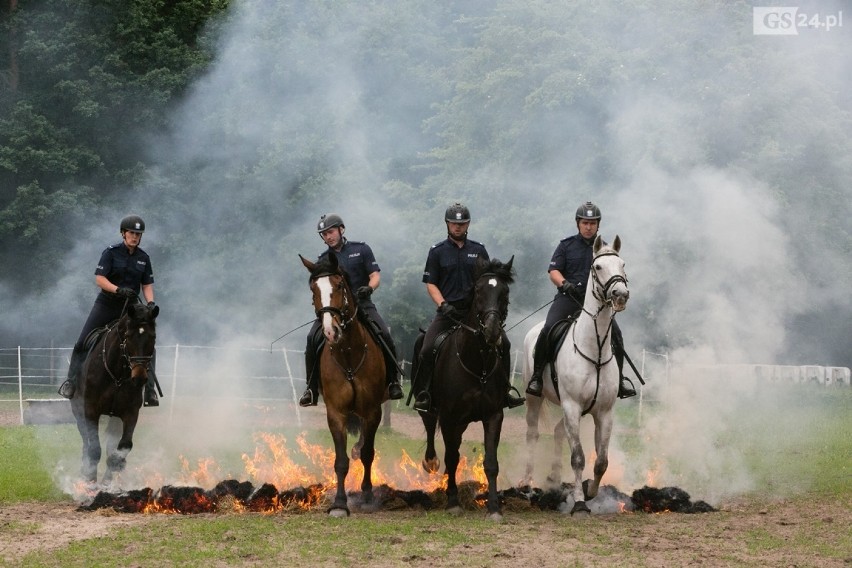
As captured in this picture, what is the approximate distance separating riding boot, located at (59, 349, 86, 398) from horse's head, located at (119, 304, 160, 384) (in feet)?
4.40

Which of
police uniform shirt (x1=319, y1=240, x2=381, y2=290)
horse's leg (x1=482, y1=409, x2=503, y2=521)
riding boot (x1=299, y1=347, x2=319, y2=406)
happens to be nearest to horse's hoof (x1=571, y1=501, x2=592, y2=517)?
horse's leg (x1=482, y1=409, x2=503, y2=521)

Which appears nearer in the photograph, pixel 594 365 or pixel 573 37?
pixel 594 365

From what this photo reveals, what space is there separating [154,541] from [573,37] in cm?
2259

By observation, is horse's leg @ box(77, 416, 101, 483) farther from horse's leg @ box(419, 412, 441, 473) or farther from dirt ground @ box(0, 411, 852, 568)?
horse's leg @ box(419, 412, 441, 473)

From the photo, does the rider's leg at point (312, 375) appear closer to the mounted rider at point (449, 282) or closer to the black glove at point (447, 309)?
the mounted rider at point (449, 282)

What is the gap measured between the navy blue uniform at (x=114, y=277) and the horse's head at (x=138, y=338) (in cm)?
127

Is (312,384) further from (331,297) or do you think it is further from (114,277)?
(114,277)

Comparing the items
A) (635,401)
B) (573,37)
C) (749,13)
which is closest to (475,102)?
(573,37)

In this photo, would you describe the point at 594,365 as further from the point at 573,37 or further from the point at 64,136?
A: the point at 64,136

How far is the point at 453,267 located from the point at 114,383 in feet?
14.1

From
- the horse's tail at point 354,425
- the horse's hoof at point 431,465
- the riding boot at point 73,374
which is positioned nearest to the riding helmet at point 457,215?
the horse's tail at point 354,425

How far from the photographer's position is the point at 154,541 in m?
11.1

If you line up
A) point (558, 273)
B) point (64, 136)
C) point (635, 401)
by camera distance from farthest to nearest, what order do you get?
point (64, 136)
point (635, 401)
point (558, 273)

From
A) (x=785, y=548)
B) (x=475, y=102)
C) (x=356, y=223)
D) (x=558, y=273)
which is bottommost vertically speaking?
(x=785, y=548)
